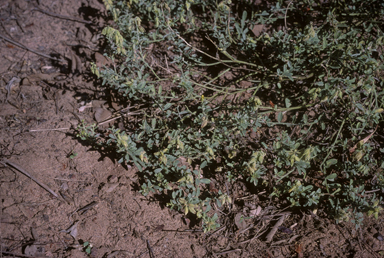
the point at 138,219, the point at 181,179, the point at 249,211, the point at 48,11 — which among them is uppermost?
the point at 48,11

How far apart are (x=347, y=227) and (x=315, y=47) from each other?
1602 mm

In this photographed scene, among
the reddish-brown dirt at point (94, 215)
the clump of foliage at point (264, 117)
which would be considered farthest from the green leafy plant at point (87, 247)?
the clump of foliage at point (264, 117)

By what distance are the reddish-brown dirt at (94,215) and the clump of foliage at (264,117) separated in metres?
0.19

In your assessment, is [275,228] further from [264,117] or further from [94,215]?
[94,215]

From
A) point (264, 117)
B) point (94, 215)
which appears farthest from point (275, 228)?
point (94, 215)

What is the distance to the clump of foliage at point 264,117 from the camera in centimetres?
222

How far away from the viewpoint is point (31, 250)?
217 centimetres

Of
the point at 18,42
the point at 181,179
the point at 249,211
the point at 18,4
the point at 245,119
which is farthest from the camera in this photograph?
the point at 18,4

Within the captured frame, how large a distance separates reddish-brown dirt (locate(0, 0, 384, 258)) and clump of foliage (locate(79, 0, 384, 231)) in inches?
7.5

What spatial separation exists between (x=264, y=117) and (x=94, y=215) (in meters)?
1.74

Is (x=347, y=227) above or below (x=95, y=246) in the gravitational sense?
above

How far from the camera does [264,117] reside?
2404mm

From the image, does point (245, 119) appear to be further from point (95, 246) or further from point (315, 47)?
point (95, 246)

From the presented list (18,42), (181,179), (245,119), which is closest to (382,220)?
(245,119)
